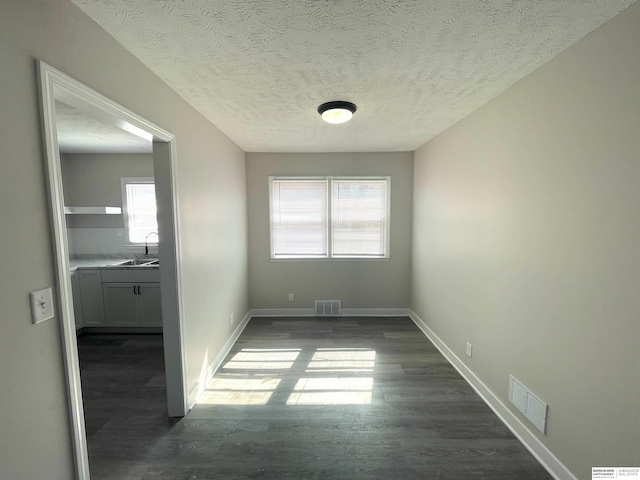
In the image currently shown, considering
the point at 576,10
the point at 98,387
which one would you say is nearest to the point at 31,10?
the point at 576,10

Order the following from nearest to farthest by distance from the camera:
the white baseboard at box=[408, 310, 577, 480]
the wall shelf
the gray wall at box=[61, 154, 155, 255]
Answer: the white baseboard at box=[408, 310, 577, 480]
the wall shelf
the gray wall at box=[61, 154, 155, 255]

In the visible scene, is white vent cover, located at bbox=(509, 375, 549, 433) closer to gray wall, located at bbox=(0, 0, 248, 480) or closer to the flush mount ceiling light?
the flush mount ceiling light

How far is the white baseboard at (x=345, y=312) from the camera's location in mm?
4273

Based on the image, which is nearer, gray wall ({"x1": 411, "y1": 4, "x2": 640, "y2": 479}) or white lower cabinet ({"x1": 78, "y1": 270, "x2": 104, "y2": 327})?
gray wall ({"x1": 411, "y1": 4, "x2": 640, "y2": 479})

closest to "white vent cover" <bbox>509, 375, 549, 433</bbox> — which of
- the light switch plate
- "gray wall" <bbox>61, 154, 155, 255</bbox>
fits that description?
the light switch plate

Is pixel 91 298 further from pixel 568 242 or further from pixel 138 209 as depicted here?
pixel 568 242

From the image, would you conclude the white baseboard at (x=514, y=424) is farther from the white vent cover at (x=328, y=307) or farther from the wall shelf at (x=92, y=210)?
the wall shelf at (x=92, y=210)

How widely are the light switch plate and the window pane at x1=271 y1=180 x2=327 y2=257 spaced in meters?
3.17

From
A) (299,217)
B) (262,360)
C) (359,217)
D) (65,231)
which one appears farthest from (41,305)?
(359,217)

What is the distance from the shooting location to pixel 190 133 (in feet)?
7.41

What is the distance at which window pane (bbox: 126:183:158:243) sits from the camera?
161 inches

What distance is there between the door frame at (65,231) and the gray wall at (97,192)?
2.63m

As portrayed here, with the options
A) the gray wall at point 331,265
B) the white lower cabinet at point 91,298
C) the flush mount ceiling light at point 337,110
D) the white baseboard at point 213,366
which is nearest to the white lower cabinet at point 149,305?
the white lower cabinet at point 91,298

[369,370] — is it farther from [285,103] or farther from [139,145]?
[139,145]
